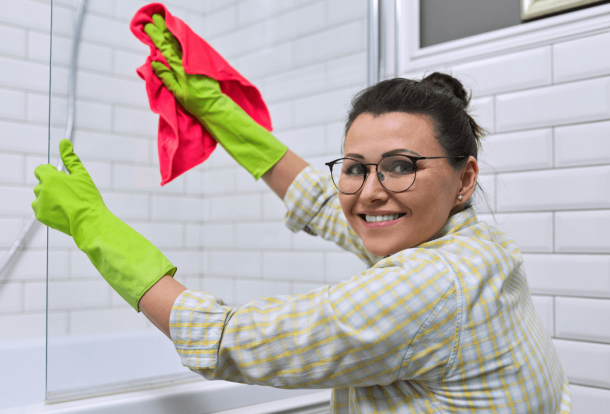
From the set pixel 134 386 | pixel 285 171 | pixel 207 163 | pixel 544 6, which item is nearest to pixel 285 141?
pixel 207 163

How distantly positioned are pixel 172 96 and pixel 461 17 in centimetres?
80

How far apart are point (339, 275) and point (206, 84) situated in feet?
2.36

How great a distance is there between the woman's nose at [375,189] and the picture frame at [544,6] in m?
0.72

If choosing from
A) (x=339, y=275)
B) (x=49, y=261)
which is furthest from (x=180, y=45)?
(x=339, y=275)

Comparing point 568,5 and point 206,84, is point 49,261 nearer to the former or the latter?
point 206,84

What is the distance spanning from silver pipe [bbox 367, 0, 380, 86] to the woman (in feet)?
2.17

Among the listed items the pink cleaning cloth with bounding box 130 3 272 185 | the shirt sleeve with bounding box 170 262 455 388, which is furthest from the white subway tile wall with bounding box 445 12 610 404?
the pink cleaning cloth with bounding box 130 3 272 185

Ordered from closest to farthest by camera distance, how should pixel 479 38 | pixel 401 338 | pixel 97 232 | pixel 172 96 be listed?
pixel 401 338 → pixel 97 232 → pixel 172 96 → pixel 479 38

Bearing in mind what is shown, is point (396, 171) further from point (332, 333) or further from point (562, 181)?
point (562, 181)

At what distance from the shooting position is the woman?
0.68 metres

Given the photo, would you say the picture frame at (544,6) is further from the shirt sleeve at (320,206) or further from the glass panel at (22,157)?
the glass panel at (22,157)

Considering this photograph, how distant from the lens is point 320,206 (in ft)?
3.84

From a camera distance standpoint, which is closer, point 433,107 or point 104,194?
point 433,107

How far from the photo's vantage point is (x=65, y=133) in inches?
38.4
